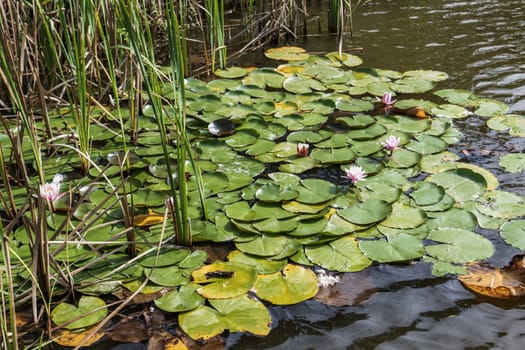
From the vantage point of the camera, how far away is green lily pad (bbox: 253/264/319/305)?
83.9 inches

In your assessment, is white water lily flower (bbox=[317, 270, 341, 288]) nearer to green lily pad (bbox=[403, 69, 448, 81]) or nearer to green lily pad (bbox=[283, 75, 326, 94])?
green lily pad (bbox=[283, 75, 326, 94])

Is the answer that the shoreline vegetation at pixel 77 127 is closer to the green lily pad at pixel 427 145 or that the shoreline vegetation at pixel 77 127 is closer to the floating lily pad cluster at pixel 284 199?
the floating lily pad cluster at pixel 284 199

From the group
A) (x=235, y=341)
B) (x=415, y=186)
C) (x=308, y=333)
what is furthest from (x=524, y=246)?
(x=235, y=341)

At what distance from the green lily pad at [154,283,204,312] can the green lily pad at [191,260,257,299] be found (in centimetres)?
3

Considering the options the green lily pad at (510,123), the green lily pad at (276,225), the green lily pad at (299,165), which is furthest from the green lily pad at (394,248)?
the green lily pad at (510,123)

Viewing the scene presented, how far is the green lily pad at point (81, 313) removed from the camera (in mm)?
1983

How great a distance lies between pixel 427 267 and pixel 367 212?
1.35 feet

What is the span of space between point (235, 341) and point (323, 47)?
3.48m

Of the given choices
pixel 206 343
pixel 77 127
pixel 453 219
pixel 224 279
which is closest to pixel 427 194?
pixel 453 219

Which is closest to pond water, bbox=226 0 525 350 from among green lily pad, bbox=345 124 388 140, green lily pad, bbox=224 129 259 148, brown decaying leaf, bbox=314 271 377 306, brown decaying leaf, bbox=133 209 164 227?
brown decaying leaf, bbox=314 271 377 306

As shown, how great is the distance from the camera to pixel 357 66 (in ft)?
14.4

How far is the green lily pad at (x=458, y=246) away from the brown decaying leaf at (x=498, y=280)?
6 centimetres

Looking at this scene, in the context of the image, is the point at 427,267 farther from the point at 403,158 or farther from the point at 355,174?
the point at 403,158

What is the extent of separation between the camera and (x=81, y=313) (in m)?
2.04
